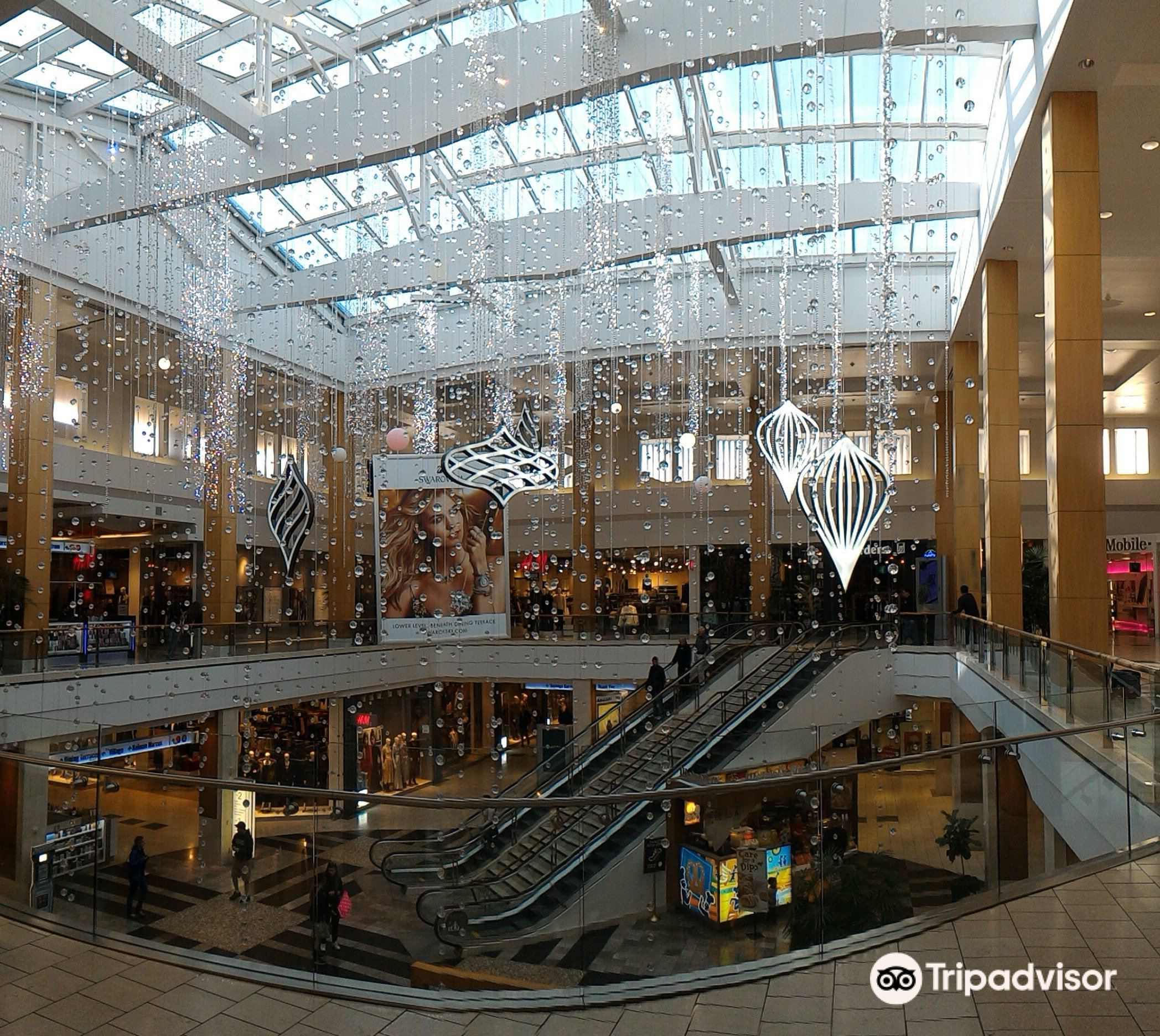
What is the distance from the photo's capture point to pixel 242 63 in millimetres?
11367

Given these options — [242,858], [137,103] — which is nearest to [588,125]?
[137,103]

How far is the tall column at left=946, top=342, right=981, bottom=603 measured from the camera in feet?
51.1

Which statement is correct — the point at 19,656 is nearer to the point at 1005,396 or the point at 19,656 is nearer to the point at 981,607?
the point at 1005,396

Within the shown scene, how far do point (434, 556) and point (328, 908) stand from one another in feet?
21.7

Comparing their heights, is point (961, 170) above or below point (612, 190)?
above

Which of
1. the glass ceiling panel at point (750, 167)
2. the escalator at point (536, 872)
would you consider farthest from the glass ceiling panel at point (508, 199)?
the escalator at point (536, 872)

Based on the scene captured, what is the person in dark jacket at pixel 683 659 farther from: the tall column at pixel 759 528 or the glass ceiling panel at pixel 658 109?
the glass ceiling panel at pixel 658 109

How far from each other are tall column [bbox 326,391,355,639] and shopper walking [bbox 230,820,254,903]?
1630cm

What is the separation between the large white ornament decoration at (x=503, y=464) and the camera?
7.97 metres

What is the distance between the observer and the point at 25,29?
34.2 feet

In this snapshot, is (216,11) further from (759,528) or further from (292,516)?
(759,528)

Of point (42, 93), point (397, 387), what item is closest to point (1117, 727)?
point (42, 93)

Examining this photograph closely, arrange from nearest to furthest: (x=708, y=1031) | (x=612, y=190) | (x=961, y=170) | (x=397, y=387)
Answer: (x=708, y=1031) < (x=612, y=190) < (x=961, y=170) < (x=397, y=387)

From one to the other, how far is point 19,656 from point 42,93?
268 inches
